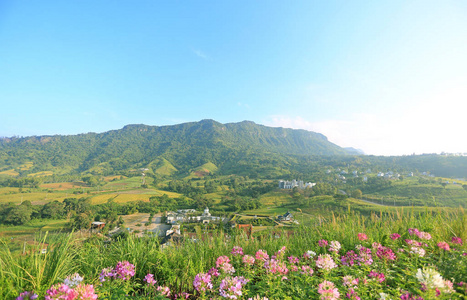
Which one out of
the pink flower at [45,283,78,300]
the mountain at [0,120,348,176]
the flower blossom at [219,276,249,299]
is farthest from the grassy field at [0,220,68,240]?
the mountain at [0,120,348,176]

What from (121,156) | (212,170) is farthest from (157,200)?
(121,156)

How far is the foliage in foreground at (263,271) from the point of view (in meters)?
1.84

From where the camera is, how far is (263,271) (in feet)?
8.84

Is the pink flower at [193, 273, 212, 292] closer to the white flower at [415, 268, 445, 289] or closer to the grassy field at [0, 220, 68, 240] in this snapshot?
the white flower at [415, 268, 445, 289]

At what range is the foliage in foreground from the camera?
1841 millimetres

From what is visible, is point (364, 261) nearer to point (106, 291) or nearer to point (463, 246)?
point (463, 246)

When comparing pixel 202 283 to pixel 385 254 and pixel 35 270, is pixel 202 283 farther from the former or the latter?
pixel 385 254

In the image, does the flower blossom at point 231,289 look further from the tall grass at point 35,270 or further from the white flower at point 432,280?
the tall grass at point 35,270

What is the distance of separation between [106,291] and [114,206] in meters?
68.3

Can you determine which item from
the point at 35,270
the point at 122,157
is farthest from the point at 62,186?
the point at 35,270

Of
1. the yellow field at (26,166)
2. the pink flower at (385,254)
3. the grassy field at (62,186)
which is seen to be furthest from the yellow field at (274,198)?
the yellow field at (26,166)

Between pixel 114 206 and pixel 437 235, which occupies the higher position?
pixel 437 235

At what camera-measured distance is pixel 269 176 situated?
10850cm

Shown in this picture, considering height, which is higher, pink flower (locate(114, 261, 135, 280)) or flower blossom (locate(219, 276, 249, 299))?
flower blossom (locate(219, 276, 249, 299))
